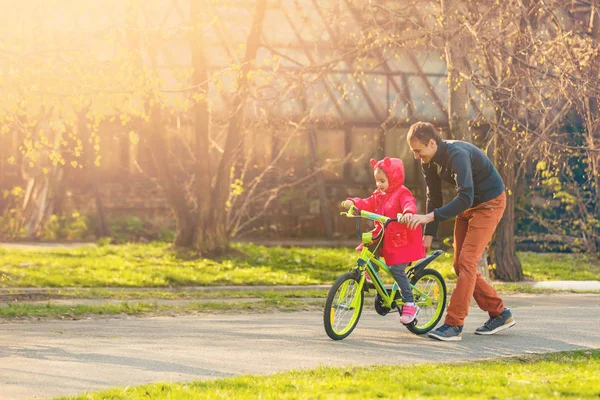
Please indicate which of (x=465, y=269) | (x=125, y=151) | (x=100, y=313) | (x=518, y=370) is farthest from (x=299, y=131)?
(x=518, y=370)

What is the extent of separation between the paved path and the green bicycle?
0.17 metres

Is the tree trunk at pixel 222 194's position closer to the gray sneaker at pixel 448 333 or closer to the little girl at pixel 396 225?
the little girl at pixel 396 225

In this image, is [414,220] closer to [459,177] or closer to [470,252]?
[459,177]

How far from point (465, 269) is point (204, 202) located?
1040cm

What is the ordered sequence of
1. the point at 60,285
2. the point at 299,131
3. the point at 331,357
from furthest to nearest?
the point at 299,131 < the point at 60,285 < the point at 331,357

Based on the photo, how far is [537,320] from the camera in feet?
36.3

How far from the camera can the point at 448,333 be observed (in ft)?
30.0

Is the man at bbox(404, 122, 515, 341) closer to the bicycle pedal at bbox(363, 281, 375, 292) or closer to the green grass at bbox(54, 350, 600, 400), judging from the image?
the bicycle pedal at bbox(363, 281, 375, 292)

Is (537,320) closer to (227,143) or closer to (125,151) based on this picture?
(227,143)

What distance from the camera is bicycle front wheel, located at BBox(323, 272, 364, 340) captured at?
8.80 metres

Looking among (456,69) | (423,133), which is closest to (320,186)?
(456,69)

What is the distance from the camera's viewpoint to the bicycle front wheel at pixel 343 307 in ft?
28.9

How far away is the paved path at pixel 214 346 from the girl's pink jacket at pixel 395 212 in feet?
2.43

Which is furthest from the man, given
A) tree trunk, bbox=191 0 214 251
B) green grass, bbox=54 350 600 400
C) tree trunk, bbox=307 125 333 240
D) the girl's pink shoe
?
tree trunk, bbox=307 125 333 240
